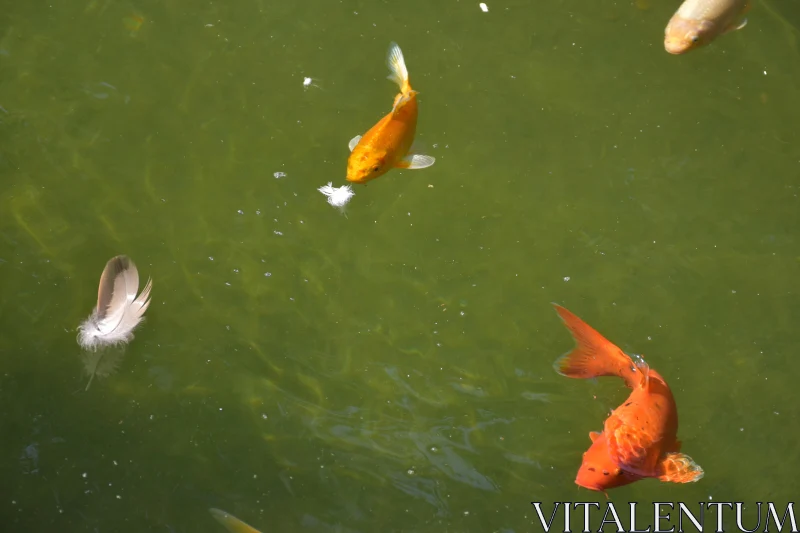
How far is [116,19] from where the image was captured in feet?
12.8

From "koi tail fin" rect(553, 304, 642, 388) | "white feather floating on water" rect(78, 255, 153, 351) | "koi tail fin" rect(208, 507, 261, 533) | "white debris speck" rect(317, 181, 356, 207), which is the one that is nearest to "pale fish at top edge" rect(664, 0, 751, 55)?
"koi tail fin" rect(553, 304, 642, 388)

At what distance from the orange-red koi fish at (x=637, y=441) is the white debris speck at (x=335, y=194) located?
154cm

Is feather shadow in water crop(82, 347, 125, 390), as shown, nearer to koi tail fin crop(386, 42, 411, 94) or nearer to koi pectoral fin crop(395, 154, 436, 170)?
koi pectoral fin crop(395, 154, 436, 170)

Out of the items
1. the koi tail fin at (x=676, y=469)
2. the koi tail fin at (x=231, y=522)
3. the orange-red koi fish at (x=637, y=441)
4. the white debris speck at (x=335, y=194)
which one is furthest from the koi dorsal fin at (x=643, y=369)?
the koi tail fin at (x=231, y=522)

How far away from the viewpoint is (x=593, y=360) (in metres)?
3.33

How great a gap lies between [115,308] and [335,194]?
4.08ft

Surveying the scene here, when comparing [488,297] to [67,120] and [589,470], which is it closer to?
[589,470]

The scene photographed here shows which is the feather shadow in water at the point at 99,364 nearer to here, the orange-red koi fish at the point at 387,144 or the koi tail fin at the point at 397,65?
the orange-red koi fish at the point at 387,144

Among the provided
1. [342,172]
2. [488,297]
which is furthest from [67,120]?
[488,297]

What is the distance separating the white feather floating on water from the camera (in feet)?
11.5

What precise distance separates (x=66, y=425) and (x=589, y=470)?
257 cm

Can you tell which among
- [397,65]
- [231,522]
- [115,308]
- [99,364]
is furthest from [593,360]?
[99,364]

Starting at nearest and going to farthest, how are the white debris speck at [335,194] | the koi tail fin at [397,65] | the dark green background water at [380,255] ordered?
the koi tail fin at [397,65] < the dark green background water at [380,255] < the white debris speck at [335,194]

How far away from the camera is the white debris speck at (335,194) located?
3.75 m
